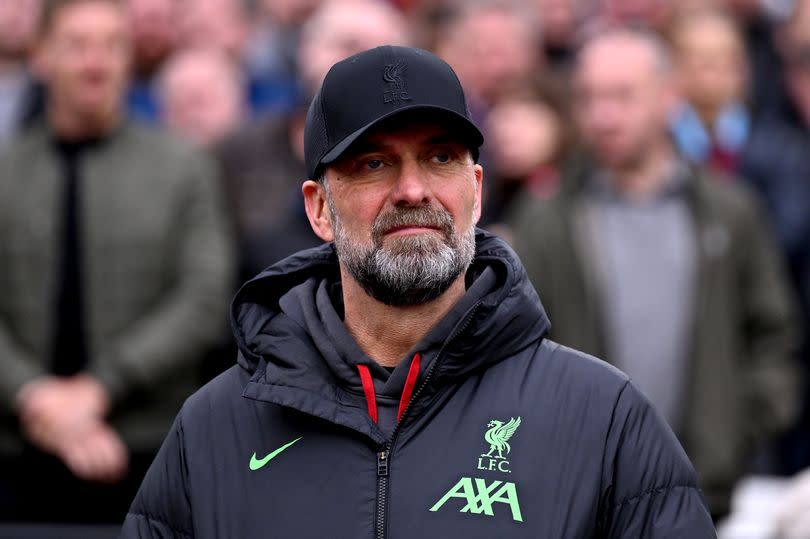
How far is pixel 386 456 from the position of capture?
11.4 feet

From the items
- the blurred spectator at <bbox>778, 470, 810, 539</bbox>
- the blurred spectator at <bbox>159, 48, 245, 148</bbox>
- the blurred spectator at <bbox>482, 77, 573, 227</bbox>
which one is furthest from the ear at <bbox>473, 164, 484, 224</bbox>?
the blurred spectator at <bbox>159, 48, 245, 148</bbox>

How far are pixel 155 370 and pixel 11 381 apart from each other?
0.59 meters

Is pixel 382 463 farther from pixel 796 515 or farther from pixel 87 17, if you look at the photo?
pixel 87 17

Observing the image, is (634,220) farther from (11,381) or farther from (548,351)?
(548,351)

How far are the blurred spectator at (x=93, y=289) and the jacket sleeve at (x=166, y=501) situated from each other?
3.04 m

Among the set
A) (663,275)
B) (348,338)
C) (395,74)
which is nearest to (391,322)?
(348,338)

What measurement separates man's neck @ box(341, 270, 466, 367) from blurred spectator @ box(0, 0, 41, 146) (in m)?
4.43

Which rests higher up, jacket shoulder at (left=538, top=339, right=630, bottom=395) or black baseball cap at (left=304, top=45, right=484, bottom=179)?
black baseball cap at (left=304, top=45, right=484, bottom=179)

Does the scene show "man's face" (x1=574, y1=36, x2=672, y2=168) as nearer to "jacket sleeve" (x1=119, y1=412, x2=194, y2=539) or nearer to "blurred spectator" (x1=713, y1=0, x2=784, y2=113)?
"blurred spectator" (x1=713, y1=0, x2=784, y2=113)

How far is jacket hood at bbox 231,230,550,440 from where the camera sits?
11.6 feet

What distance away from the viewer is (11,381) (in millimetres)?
6766

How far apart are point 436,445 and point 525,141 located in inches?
214

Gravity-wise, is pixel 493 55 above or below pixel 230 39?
below

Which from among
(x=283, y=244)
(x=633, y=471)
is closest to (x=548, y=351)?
(x=633, y=471)
